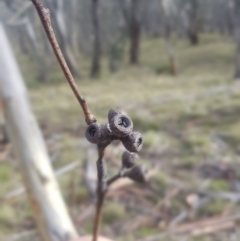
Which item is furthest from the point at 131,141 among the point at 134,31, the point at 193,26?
the point at 193,26

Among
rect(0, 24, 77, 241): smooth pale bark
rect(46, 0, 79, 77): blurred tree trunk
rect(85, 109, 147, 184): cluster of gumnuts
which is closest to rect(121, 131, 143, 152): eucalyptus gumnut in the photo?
rect(85, 109, 147, 184): cluster of gumnuts

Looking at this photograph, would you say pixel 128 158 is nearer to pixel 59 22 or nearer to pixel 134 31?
pixel 59 22

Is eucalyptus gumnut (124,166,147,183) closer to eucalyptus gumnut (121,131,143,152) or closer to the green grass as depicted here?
eucalyptus gumnut (121,131,143,152)

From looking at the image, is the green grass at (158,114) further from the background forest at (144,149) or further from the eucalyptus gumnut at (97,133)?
the eucalyptus gumnut at (97,133)

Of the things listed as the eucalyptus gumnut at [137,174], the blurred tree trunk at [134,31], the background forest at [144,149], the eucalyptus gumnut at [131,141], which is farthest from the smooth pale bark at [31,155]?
the blurred tree trunk at [134,31]

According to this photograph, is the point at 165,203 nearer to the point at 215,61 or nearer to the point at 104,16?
the point at 104,16

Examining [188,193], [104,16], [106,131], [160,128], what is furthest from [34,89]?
[106,131]
